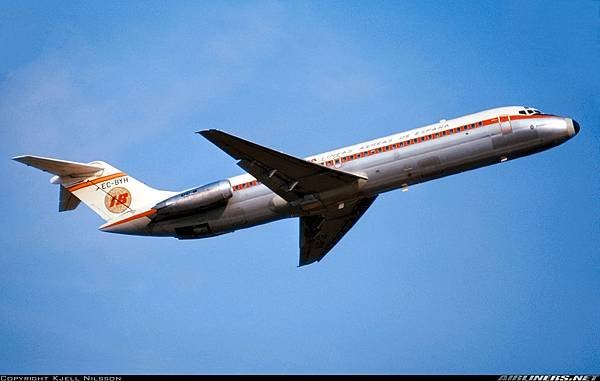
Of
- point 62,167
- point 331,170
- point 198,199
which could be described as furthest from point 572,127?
point 62,167

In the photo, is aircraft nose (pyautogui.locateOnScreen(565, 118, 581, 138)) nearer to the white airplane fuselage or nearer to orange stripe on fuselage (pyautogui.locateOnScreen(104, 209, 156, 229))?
the white airplane fuselage

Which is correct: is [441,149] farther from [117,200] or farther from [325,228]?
[117,200]

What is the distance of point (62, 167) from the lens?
1266 inches

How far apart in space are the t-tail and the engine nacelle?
171 cm

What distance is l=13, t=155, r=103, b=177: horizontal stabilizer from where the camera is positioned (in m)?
30.5

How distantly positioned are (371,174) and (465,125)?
3.84 meters

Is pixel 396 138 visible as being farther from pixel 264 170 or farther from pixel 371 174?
pixel 264 170

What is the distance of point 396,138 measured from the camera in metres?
28.9

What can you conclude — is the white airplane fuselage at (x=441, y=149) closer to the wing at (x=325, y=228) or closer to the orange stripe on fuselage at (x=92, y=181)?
the wing at (x=325, y=228)

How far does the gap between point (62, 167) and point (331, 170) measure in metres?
11.4

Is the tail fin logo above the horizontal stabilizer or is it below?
below

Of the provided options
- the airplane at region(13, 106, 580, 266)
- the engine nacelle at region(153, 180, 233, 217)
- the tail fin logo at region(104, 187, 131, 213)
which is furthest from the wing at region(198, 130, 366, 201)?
the tail fin logo at region(104, 187, 131, 213)

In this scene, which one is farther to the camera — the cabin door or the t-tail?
the t-tail

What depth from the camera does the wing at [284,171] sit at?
91.2 feet
